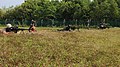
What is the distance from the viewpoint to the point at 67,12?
7125cm

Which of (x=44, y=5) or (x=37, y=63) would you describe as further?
(x=44, y=5)

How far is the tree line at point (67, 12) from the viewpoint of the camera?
6241cm

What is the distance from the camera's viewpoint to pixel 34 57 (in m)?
11.9

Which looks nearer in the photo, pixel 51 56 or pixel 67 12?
pixel 51 56

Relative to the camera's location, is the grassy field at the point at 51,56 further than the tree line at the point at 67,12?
No

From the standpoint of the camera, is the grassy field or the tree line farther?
the tree line

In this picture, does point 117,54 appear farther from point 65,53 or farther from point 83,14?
point 83,14

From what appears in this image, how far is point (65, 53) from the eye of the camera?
43.4 ft

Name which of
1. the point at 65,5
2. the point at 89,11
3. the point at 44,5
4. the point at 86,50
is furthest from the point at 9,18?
the point at 86,50

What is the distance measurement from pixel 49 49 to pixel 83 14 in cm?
5459

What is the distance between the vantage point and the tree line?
62406mm

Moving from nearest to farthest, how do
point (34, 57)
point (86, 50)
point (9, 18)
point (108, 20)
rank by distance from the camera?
1. point (34, 57)
2. point (86, 50)
3. point (108, 20)
4. point (9, 18)

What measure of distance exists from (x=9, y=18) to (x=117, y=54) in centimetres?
7025

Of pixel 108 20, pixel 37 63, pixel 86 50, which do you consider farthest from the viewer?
pixel 108 20
